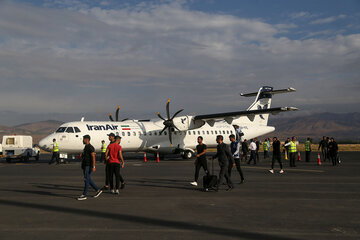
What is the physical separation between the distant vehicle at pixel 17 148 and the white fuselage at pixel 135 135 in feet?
16.3

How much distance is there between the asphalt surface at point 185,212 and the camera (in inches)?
231

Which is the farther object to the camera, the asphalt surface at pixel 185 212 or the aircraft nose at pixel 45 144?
the aircraft nose at pixel 45 144

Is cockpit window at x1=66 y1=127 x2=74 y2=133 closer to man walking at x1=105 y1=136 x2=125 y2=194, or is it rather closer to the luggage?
man walking at x1=105 y1=136 x2=125 y2=194

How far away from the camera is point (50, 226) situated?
635 centimetres

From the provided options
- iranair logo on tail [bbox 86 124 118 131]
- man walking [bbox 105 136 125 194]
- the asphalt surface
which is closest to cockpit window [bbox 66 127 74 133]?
iranair logo on tail [bbox 86 124 118 131]

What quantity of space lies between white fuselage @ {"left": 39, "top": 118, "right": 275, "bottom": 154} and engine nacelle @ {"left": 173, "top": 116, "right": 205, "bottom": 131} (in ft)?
3.98

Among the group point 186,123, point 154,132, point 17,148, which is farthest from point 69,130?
point 186,123

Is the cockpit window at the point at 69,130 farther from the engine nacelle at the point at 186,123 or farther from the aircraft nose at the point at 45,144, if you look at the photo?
the engine nacelle at the point at 186,123

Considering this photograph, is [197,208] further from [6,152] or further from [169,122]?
[6,152]

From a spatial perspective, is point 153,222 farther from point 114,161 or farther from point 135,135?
point 135,135

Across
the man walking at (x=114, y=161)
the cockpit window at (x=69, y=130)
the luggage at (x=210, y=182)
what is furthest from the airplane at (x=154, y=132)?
the luggage at (x=210, y=182)

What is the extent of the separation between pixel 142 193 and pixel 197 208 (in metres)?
2.82

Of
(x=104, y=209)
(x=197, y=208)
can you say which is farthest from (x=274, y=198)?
(x=104, y=209)

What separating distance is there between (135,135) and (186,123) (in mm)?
4300
